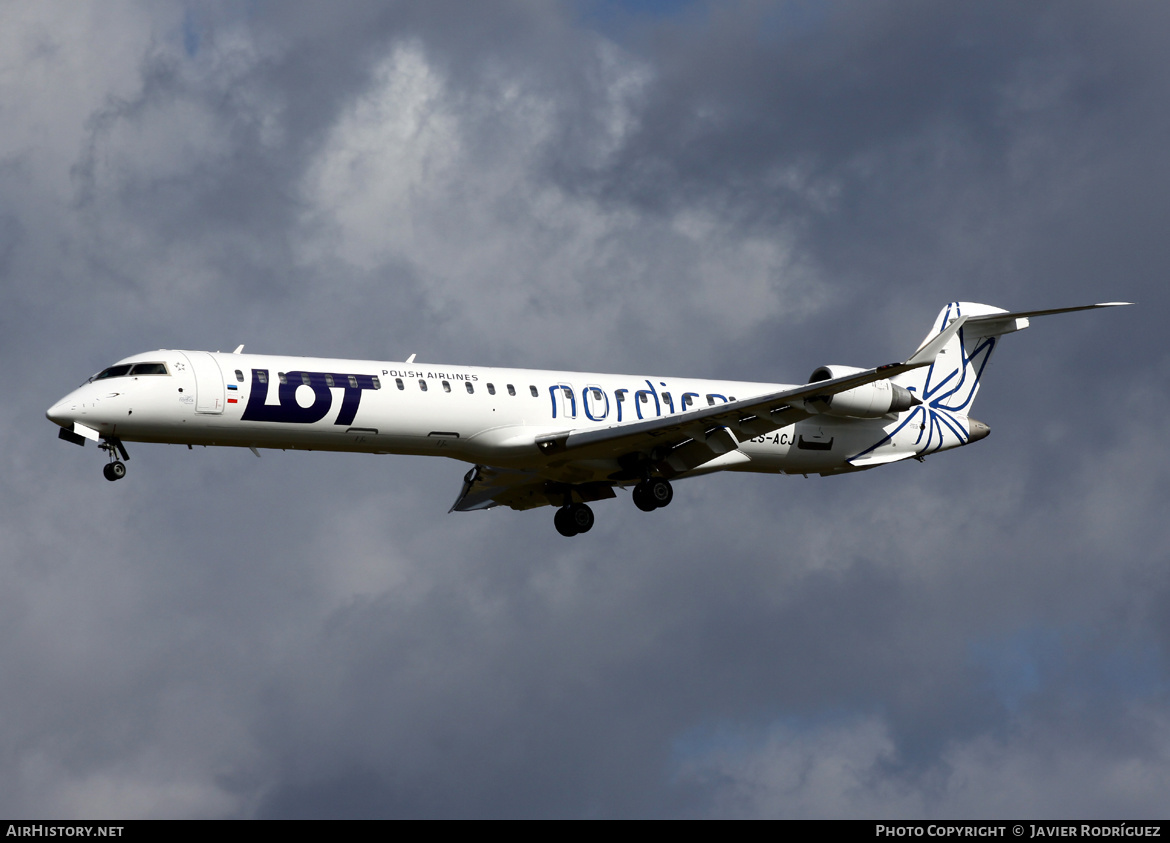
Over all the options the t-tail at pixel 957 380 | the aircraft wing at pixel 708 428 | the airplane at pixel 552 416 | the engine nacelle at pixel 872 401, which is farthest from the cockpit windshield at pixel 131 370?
the t-tail at pixel 957 380

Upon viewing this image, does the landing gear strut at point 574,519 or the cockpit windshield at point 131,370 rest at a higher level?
the landing gear strut at point 574,519

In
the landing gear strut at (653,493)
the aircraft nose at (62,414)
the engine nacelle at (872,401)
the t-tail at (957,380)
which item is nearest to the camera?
the aircraft nose at (62,414)

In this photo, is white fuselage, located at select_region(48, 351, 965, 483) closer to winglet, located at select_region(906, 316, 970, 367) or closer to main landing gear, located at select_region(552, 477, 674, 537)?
main landing gear, located at select_region(552, 477, 674, 537)

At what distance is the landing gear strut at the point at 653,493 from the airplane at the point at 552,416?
0.02 m

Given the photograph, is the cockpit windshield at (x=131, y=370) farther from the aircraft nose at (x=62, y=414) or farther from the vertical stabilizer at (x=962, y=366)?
the vertical stabilizer at (x=962, y=366)

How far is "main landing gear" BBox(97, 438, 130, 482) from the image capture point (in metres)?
33.3

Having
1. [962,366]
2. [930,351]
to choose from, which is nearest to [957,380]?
[962,366]

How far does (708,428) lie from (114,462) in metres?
12.7

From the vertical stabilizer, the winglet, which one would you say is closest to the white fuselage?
the winglet

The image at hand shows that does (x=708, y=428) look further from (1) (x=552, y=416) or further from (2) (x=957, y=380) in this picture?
(2) (x=957, y=380)

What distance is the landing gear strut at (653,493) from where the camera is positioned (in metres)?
38.1

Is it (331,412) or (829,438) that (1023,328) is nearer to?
(829,438)
